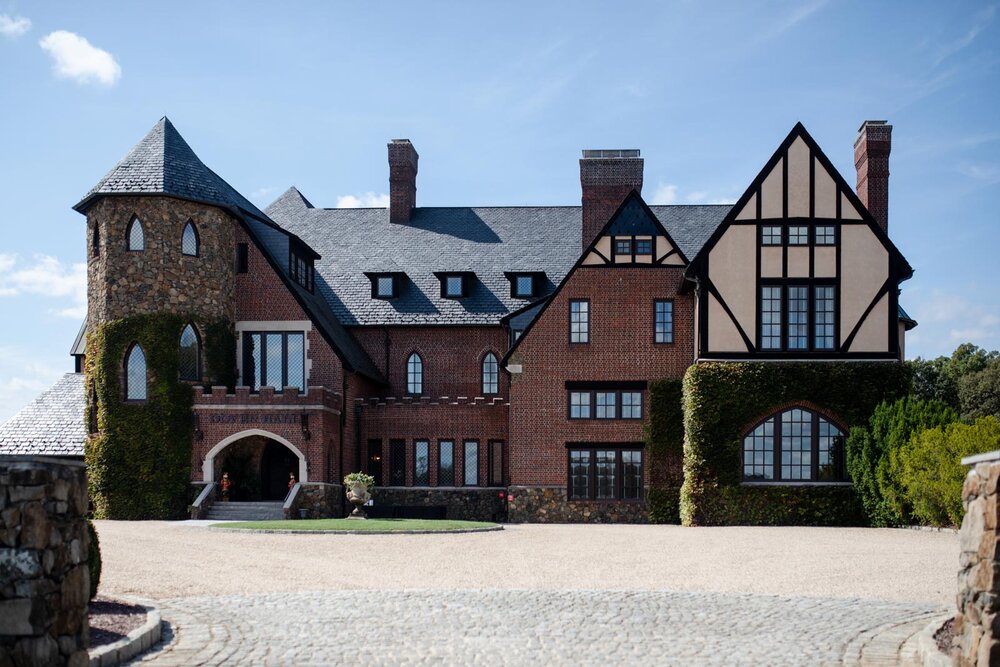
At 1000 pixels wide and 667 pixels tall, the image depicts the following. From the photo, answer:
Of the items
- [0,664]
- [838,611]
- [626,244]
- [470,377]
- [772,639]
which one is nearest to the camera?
[0,664]

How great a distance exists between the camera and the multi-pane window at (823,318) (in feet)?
104

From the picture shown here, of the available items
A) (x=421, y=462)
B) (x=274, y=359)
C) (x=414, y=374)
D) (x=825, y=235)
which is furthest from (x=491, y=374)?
(x=825, y=235)

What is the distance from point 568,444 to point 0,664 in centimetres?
2669

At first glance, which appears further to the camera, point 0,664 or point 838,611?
point 838,611

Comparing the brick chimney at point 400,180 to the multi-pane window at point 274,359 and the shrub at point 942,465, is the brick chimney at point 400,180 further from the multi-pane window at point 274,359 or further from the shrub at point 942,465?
the shrub at point 942,465

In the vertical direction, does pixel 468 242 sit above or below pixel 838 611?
above

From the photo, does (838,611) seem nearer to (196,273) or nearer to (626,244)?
(626,244)

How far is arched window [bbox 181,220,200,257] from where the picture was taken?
34.3 m

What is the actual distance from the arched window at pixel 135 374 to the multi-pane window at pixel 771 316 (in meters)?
18.4

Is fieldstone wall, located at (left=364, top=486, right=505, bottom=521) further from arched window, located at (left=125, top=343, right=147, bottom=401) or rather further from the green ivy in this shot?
arched window, located at (left=125, top=343, right=147, bottom=401)

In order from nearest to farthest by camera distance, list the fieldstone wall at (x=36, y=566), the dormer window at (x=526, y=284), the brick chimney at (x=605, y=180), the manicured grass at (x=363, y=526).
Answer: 1. the fieldstone wall at (x=36, y=566)
2. the manicured grass at (x=363, y=526)
3. the brick chimney at (x=605, y=180)
4. the dormer window at (x=526, y=284)

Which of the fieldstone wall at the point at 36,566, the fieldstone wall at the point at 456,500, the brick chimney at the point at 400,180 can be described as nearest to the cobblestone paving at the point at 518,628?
the fieldstone wall at the point at 36,566

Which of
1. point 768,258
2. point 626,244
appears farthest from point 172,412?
point 768,258

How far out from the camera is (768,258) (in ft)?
105
